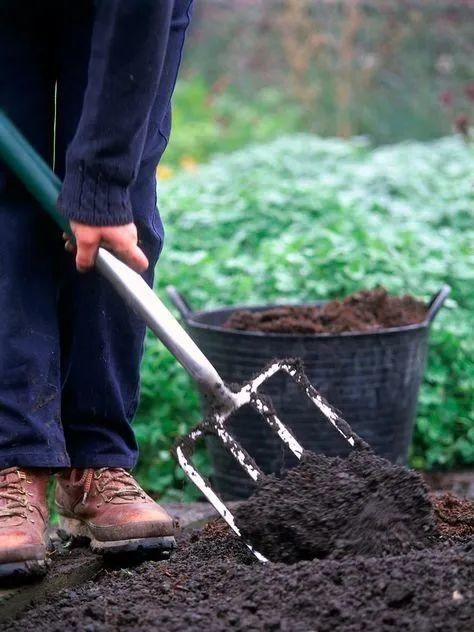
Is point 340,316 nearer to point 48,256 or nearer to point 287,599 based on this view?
point 48,256

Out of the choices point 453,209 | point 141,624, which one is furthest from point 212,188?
point 141,624

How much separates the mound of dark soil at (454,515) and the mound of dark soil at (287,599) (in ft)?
0.77

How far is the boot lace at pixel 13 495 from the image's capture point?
2639 mm

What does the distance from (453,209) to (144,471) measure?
2.54 metres

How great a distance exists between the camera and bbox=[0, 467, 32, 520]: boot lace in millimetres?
2639

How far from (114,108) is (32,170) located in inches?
10.0

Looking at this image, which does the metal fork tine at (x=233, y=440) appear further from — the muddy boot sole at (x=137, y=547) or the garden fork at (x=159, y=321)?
the muddy boot sole at (x=137, y=547)

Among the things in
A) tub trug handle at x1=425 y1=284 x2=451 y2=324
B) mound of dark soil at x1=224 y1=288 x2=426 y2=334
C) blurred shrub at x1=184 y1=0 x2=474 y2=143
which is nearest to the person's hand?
mound of dark soil at x1=224 y1=288 x2=426 y2=334

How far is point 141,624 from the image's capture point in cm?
227

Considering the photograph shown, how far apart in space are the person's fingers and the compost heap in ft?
2.05

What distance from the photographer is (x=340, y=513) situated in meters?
2.51

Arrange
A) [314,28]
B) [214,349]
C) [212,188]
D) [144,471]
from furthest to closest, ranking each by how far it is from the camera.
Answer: [314,28]
[212,188]
[144,471]
[214,349]

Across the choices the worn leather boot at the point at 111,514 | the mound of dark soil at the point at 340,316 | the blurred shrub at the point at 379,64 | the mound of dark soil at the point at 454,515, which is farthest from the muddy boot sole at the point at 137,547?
the blurred shrub at the point at 379,64

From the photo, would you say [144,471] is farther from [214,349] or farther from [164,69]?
[164,69]
